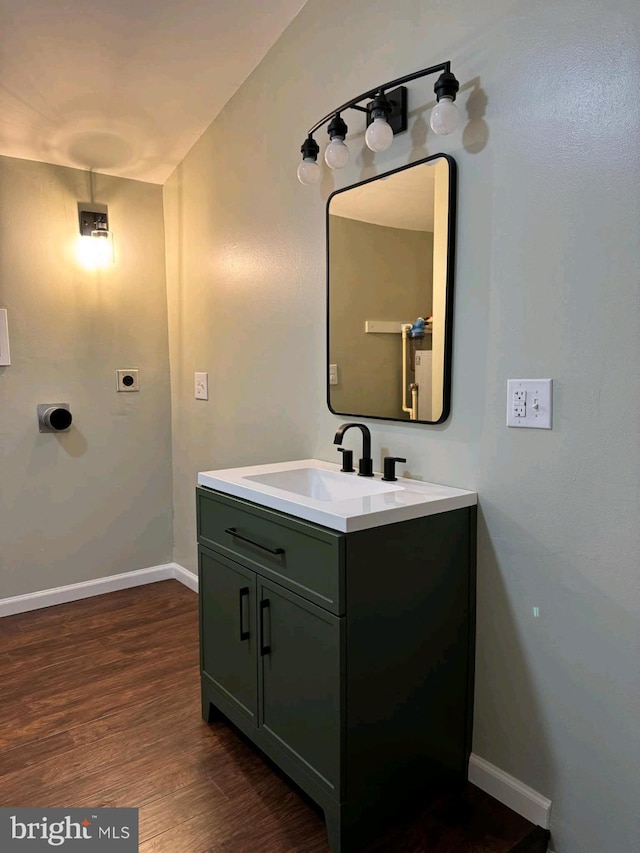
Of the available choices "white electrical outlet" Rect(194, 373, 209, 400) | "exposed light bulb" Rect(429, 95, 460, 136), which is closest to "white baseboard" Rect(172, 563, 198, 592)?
"white electrical outlet" Rect(194, 373, 209, 400)

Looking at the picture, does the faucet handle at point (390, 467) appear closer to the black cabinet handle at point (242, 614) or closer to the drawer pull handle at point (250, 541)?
the drawer pull handle at point (250, 541)

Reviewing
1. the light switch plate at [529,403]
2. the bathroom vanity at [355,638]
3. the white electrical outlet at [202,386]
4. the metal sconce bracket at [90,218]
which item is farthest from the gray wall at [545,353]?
the metal sconce bracket at [90,218]

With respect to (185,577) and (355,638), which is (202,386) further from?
(355,638)

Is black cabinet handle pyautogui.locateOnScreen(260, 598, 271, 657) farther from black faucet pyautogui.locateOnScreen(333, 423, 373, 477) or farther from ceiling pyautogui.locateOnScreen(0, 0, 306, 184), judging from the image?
ceiling pyautogui.locateOnScreen(0, 0, 306, 184)

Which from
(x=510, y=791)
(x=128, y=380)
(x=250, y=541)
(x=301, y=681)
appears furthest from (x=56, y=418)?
(x=510, y=791)

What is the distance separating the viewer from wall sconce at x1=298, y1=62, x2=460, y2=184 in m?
1.50

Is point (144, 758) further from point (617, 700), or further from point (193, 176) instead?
point (193, 176)

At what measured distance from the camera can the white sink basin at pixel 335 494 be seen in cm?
141

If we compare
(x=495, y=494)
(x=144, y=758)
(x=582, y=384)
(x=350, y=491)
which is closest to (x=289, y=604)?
(x=350, y=491)

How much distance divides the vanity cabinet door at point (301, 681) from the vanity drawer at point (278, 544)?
0.15ft

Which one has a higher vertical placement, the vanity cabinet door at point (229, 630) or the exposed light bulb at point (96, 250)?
the exposed light bulb at point (96, 250)

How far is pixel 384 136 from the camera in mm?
1636

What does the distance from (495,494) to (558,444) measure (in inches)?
9.5

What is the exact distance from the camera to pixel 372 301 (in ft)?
6.42
